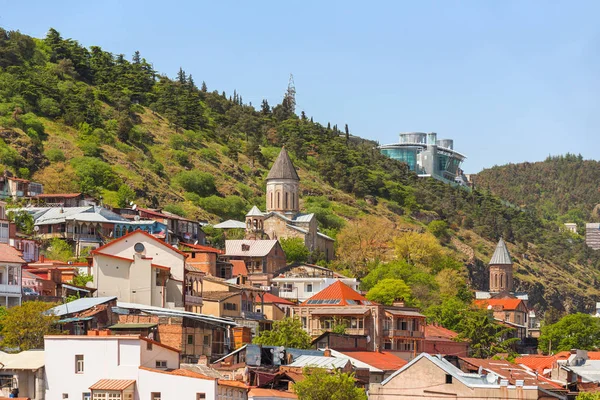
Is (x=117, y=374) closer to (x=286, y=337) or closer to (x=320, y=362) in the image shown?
(x=320, y=362)

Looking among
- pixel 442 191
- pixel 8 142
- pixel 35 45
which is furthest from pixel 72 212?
pixel 442 191

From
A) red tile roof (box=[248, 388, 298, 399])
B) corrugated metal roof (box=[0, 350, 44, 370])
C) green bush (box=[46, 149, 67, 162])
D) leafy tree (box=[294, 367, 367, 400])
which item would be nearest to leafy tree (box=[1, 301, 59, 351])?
corrugated metal roof (box=[0, 350, 44, 370])

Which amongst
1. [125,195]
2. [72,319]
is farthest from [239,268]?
[72,319]

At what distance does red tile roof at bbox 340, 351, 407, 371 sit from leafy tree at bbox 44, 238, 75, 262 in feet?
69.7

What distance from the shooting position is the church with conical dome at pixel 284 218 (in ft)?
359

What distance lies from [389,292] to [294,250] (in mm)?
16606

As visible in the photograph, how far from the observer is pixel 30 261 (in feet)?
223

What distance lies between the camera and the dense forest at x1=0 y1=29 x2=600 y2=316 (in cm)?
11669

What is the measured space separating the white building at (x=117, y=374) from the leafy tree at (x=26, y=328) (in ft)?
15.5

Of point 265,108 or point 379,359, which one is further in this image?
point 265,108

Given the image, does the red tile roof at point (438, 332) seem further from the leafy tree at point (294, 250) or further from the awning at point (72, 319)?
the awning at point (72, 319)

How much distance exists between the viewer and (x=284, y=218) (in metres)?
112

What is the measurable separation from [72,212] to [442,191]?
103m

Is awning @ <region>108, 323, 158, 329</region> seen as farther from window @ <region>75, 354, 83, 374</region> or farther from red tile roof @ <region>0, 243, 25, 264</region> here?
red tile roof @ <region>0, 243, 25, 264</region>
